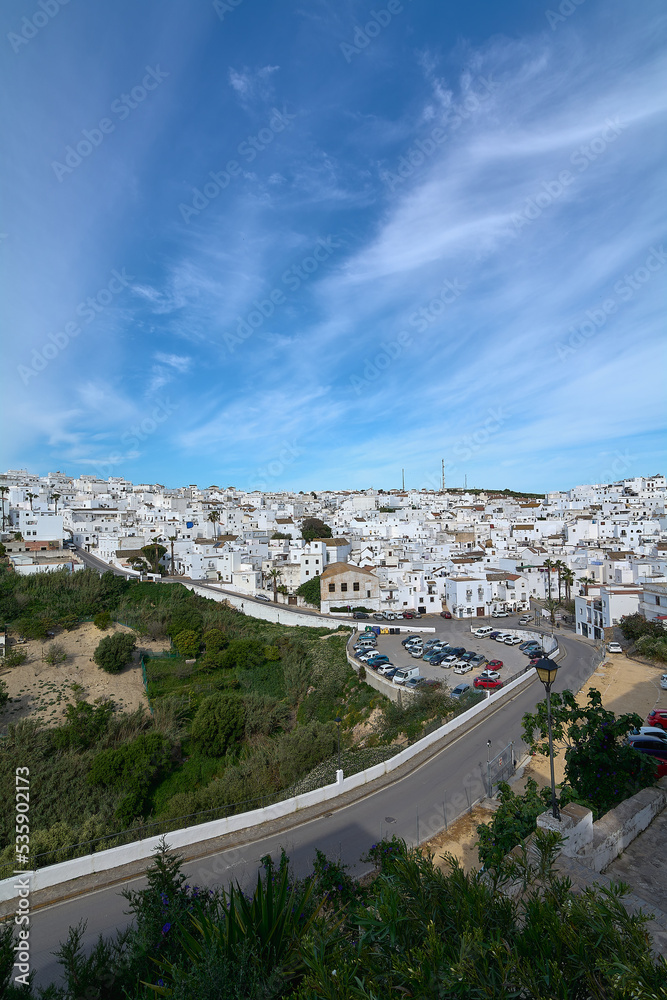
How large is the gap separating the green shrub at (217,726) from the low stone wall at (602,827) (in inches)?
680

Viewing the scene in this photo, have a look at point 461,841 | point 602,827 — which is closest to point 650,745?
point 461,841

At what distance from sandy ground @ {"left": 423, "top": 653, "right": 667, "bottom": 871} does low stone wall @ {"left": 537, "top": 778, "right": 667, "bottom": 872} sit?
1.15 meters

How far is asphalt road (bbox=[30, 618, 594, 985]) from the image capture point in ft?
22.3

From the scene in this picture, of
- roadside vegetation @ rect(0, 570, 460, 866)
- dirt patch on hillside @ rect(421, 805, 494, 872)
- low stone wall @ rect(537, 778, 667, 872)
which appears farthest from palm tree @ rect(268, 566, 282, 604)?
low stone wall @ rect(537, 778, 667, 872)

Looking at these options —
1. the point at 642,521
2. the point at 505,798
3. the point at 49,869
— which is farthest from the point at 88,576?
the point at 642,521

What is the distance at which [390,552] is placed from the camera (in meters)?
45.7

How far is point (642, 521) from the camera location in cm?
5850

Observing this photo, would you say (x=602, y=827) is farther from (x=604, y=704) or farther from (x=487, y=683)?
(x=487, y=683)

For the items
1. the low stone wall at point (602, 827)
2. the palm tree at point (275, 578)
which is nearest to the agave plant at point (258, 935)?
the low stone wall at point (602, 827)

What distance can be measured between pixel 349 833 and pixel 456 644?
1957 cm

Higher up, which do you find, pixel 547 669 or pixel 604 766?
pixel 547 669

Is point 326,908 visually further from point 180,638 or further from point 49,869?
point 180,638

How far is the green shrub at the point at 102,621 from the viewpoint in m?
30.4

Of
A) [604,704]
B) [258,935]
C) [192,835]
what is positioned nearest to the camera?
[258,935]
